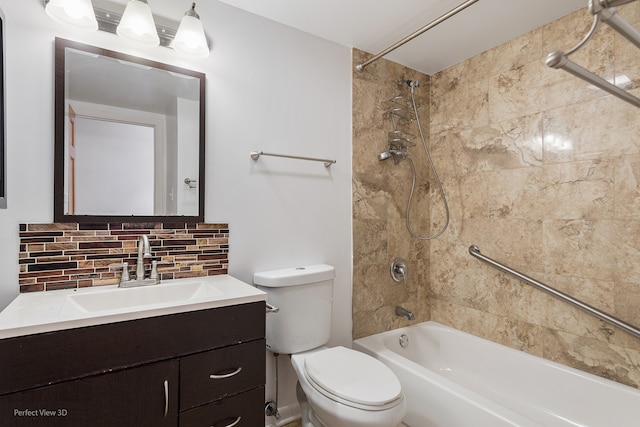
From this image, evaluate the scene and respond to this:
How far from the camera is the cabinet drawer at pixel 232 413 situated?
120 centimetres

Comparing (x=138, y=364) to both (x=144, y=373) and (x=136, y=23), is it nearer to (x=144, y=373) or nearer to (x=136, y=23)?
(x=144, y=373)

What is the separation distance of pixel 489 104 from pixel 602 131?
669mm

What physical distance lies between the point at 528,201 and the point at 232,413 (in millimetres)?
1925

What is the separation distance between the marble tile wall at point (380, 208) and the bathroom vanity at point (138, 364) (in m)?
1.03

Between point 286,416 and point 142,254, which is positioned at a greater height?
point 142,254

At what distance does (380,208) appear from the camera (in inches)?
90.4

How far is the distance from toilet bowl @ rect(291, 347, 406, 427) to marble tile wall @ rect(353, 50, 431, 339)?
62 centimetres

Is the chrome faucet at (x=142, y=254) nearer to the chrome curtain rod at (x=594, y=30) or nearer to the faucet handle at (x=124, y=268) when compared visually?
the faucet handle at (x=124, y=268)

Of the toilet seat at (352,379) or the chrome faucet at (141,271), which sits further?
the chrome faucet at (141,271)

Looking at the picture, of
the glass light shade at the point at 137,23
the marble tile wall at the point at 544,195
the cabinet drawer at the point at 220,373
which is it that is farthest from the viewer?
the marble tile wall at the point at 544,195

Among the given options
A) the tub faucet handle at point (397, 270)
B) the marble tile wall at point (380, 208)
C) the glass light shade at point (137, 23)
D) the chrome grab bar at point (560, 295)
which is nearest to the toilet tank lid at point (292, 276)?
the marble tile wall at point (380, 208)

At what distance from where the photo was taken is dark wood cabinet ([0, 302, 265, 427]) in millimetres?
946

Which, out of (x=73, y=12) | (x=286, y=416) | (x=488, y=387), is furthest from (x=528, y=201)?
(x=73, y=12)

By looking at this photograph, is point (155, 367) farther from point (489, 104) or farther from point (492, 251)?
point (489, 104)
